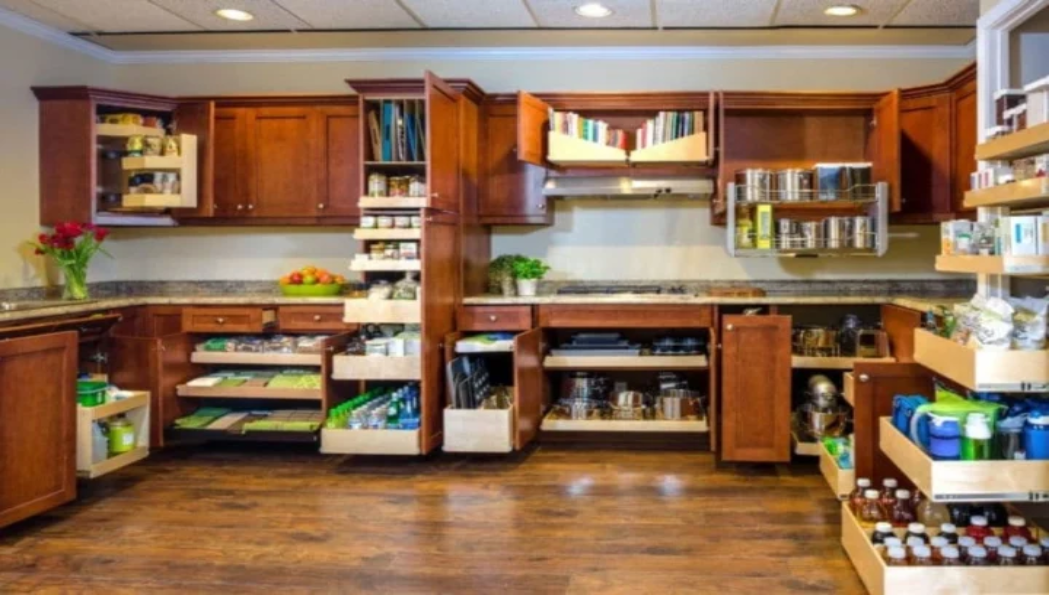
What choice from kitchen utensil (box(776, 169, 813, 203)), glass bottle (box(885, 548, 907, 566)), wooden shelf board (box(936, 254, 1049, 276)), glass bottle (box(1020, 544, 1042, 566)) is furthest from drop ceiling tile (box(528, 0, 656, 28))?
glass bottle (box(1020, 544, 1042, 566))

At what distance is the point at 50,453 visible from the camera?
326 cm

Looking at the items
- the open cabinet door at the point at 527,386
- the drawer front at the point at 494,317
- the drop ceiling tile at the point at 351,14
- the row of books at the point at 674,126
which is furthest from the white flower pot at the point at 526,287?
the drop ceiling tile at the point at 351,14

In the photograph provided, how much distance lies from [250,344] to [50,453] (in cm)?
139

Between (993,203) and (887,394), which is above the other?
(993,203)

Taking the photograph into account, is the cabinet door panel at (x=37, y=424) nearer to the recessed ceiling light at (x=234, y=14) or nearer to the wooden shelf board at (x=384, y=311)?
the wooden shelf board at (x=384, y=311)

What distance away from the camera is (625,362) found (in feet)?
14.5

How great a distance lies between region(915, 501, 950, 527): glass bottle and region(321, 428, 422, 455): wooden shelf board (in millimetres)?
2280

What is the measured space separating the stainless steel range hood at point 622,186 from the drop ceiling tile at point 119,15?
7.51 feet

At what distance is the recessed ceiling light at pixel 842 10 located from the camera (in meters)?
4.10

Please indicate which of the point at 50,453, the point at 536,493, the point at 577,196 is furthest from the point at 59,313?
the point at 577,196

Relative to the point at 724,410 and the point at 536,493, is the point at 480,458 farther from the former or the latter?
the point at 724,410

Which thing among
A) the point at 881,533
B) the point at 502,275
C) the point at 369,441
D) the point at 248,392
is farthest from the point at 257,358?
the point at 881,533

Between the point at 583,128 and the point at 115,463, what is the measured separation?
300 centimetres

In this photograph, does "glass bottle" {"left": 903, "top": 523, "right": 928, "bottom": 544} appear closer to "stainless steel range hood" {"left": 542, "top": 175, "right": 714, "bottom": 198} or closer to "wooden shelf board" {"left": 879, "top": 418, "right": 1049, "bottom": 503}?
"wooden shelf board" {"left": 879, "top": 418, "right": 1049, "bottom": 503}
